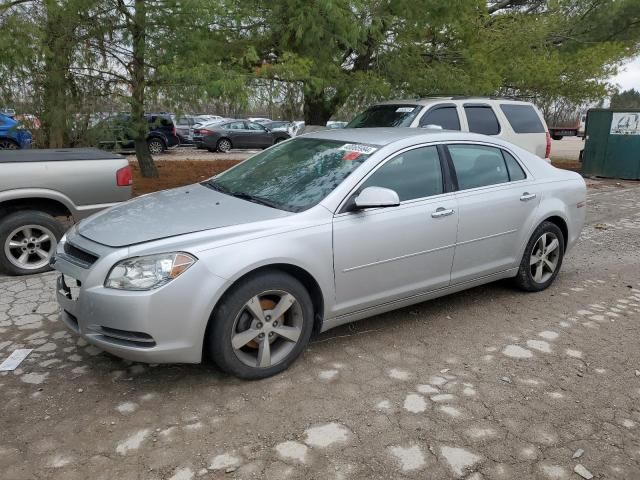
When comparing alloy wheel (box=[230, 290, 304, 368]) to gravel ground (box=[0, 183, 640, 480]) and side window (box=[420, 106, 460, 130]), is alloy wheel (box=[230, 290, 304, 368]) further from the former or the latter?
side window (box=[420, 106, 460, 130])

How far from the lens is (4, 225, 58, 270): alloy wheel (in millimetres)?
5418

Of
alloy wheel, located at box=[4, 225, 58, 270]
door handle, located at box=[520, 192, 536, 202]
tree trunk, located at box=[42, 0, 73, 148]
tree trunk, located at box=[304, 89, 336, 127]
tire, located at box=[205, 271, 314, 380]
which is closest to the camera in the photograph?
tire, located at box=[205, 271, 314, 380]

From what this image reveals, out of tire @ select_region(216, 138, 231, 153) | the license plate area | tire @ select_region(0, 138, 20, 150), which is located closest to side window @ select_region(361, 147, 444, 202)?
the license plate area

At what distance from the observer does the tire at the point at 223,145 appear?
75.0 feet

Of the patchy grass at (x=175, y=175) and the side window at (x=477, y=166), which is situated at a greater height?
the side window at (x=477, y=166)

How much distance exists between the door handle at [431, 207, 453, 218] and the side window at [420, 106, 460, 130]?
174 inches

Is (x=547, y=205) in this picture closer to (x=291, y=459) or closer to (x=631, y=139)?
(x=291, y=459)

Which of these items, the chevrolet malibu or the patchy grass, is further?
the patchy grass

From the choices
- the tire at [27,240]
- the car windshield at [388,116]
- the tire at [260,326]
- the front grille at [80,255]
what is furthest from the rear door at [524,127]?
the front grille at [80,255]

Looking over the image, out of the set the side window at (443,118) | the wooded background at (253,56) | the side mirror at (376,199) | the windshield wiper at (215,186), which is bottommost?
the windshield wiper at (215,186)

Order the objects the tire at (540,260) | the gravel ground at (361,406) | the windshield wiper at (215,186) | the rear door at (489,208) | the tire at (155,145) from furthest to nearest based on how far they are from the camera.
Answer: the tire at (155,145), the tire at (540,260), the rear door at (489,208), the windshield wiper at (215,186), the gravel ground at (361,406)

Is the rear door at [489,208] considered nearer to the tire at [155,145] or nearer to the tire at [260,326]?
the tire at [260,326]

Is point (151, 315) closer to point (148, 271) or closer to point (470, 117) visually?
point (148, 271)

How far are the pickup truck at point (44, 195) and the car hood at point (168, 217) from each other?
5.41ft
